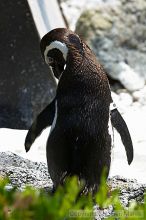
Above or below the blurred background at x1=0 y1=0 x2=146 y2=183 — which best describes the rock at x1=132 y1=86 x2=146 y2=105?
below

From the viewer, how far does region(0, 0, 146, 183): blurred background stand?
6230 mm

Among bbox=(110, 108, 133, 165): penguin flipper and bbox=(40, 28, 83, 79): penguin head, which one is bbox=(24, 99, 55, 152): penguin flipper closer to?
bbox=(40, 28, 83, 79): penguin head

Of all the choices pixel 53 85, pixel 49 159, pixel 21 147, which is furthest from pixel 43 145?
pixel 49 159

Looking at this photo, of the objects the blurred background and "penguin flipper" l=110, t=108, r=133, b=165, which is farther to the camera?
the blurred background

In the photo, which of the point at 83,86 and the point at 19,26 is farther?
the point at 19,26

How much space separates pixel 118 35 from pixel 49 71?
1.69 meters

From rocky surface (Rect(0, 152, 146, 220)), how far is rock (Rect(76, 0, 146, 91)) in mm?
3578

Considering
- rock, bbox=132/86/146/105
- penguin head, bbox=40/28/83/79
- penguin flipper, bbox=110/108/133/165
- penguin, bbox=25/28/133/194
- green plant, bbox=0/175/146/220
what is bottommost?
rock, bbox=132/86/146/105

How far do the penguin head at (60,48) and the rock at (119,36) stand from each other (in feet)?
13.5

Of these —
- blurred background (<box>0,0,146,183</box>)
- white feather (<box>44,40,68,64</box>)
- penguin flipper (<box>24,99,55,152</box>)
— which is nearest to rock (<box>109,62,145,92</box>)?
blurred background (<box>0,0,146,183</box>)

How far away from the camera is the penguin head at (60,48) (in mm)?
4082

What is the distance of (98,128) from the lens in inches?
158

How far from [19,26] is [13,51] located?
0.28 metres

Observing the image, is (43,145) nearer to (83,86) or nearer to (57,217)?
(83,86)
